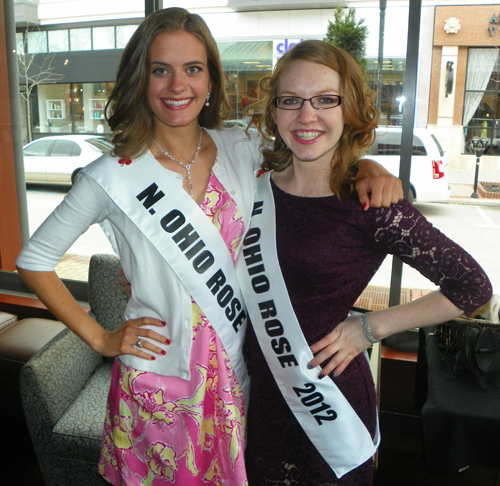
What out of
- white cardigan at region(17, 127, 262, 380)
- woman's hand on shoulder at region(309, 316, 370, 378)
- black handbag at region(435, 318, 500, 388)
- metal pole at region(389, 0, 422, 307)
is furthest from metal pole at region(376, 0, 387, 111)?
woman's hand on shoulder at region(309, 316, 370, 378)

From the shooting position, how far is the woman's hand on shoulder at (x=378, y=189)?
0.99 m

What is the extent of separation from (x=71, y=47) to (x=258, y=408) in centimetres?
311

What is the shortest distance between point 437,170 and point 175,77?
2052mm

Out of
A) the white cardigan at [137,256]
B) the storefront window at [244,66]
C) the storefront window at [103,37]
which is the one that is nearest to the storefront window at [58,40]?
the storefront window at [103,37]

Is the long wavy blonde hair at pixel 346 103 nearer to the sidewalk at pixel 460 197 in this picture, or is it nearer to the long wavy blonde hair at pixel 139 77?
the long wavy blonde hair at pixel 139 77

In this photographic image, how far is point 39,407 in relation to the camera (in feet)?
6.51

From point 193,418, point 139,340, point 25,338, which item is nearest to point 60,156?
point 25,338

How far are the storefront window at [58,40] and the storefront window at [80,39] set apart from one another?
0.05m

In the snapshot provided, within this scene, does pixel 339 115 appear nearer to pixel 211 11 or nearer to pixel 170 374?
pixel 170 374

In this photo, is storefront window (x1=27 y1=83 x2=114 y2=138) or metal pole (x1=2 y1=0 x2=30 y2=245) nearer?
storefront window (x1=27 y1=83 x2=114 y2=138)

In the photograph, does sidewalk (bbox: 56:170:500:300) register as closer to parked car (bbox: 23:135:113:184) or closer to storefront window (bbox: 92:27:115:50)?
parked car (bbox: 23:135:113:184)

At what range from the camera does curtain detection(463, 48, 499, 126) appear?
2631 millimetres

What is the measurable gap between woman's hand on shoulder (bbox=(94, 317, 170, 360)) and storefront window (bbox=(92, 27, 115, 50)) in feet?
8.69

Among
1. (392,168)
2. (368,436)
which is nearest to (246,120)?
(368,436)
